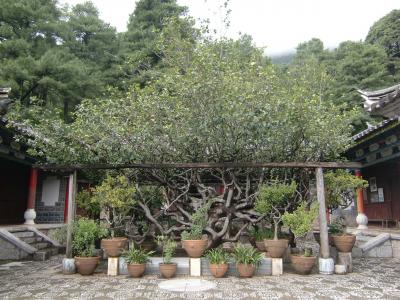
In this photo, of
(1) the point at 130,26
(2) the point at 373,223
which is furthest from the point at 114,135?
(1) the point at 130,26

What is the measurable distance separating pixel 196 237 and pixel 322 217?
2.91 m

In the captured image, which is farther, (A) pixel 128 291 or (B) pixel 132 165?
(B) pixel 132 165

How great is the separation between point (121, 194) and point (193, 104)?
268 centimetres

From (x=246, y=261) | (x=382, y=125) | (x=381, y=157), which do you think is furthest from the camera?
(x=381, y=157)

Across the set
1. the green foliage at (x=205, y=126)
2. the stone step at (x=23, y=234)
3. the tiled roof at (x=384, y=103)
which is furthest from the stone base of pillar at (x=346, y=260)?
the stone step at (x=23, y=234)

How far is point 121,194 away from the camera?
7.96 metres

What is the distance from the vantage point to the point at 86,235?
779 centimetres

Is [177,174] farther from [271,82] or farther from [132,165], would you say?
[271,82]

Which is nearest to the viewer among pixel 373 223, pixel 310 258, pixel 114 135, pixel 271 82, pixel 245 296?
pixel 245 296

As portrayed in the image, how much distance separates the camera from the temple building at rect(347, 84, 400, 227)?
1049 centimetres

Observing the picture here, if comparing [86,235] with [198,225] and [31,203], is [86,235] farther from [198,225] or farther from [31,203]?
[31,203]

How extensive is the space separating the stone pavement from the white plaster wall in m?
7.60

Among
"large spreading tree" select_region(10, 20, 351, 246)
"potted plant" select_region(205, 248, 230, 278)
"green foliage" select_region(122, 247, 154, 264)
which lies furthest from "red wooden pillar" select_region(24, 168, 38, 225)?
"potted plant" select_region(205, 248, 230, 278)

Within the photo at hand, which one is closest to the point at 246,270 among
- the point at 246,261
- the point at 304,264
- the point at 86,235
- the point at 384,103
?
the point at 246,261
